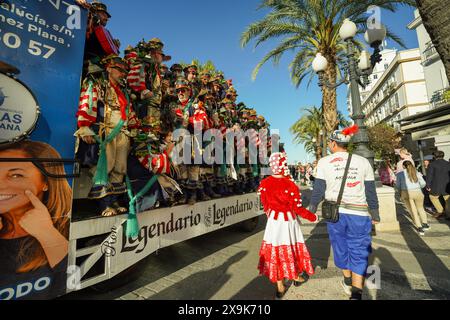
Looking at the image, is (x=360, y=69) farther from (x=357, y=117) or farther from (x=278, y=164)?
(x=278, y=164)

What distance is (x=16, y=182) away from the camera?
183cm

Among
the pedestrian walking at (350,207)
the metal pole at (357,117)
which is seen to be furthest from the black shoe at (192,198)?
the metal pole at (357,117)

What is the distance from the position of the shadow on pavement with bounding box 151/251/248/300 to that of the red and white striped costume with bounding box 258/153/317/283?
67 centimetres

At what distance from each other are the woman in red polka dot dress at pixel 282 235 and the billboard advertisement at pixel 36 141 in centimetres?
224

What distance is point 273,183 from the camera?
128 inches

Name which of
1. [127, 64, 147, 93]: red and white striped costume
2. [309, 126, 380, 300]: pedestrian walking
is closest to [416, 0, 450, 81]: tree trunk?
[309, 126, 380, 300]: pedestrian walking

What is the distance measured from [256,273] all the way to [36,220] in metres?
2.95

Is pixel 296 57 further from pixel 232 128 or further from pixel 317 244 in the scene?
pixel 317 244

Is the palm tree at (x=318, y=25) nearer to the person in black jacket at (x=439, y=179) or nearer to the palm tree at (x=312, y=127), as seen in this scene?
the person in black jacket at (x=439, y=179)

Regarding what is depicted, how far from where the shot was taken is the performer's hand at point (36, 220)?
73.5 inches

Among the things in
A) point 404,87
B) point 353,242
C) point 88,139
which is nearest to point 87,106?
point 88,139

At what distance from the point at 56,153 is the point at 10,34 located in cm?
96
